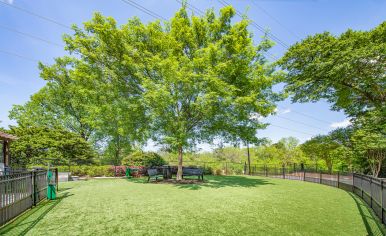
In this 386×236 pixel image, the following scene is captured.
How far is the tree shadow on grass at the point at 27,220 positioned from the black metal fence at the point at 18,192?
0.18 metres

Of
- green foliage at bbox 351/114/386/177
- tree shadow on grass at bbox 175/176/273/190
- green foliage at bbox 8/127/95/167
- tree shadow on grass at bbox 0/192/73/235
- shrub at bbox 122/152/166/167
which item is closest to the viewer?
tree shadow on grass at bbox 0/192/73/235

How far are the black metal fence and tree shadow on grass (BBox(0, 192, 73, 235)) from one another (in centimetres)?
18

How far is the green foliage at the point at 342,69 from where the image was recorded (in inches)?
609

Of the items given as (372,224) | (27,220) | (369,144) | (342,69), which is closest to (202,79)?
(372,224)

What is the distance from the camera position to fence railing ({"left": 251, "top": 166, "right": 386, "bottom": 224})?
6398 mm

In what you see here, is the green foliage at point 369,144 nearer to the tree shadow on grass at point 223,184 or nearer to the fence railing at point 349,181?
the fence railing at point 349,181

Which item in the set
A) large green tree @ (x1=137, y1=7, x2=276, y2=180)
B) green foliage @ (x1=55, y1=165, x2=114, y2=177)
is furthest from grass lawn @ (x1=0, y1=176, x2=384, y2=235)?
green foliage @ (x1=55, y1=165, x2=114, y2=177)

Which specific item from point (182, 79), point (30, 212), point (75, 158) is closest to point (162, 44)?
point (182, 79)

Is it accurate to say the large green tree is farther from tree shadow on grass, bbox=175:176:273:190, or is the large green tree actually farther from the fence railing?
the fence railing

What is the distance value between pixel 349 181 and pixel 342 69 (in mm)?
8277

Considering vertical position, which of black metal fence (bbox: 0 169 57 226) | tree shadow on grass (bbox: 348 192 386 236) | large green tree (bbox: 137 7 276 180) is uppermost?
large green tree (bbox: 137 7 276 180)

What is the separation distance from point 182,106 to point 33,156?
18.7 meters

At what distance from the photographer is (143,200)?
831 cm

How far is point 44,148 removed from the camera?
2291 cm
